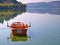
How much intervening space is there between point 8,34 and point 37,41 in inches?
41.3

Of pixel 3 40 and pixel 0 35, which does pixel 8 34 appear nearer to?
pixel 0 35

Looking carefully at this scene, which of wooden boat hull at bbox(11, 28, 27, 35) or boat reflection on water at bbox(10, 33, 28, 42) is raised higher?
wooden boat hull at bbox(11, 28, 27, 35)

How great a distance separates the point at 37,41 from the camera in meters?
5.87

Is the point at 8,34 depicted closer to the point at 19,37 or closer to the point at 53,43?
the point at 19,37

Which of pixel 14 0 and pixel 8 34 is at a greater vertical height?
pixel 14 0

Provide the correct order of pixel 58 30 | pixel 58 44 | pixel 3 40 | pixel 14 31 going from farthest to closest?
pixel 58 30 < pixel 14 31 < pixel 3 40 < pixel 58 44

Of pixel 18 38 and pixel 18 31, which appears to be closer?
pixel 18 38

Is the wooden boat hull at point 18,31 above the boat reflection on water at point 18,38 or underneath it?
above

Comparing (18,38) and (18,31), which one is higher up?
(18,31)

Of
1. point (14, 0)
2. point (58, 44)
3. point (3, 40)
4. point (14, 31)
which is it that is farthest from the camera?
point (14, 0)

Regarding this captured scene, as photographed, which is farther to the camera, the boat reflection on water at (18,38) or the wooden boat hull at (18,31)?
the wooden boat hull at (18,31)

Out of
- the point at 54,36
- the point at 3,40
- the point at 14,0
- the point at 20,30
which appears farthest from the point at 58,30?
the point at 14,0

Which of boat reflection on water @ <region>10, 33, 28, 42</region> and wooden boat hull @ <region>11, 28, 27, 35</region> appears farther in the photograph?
wooden boat hull @ <region>11, 28, 27, 35</region>

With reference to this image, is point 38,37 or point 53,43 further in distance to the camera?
point 38,37
